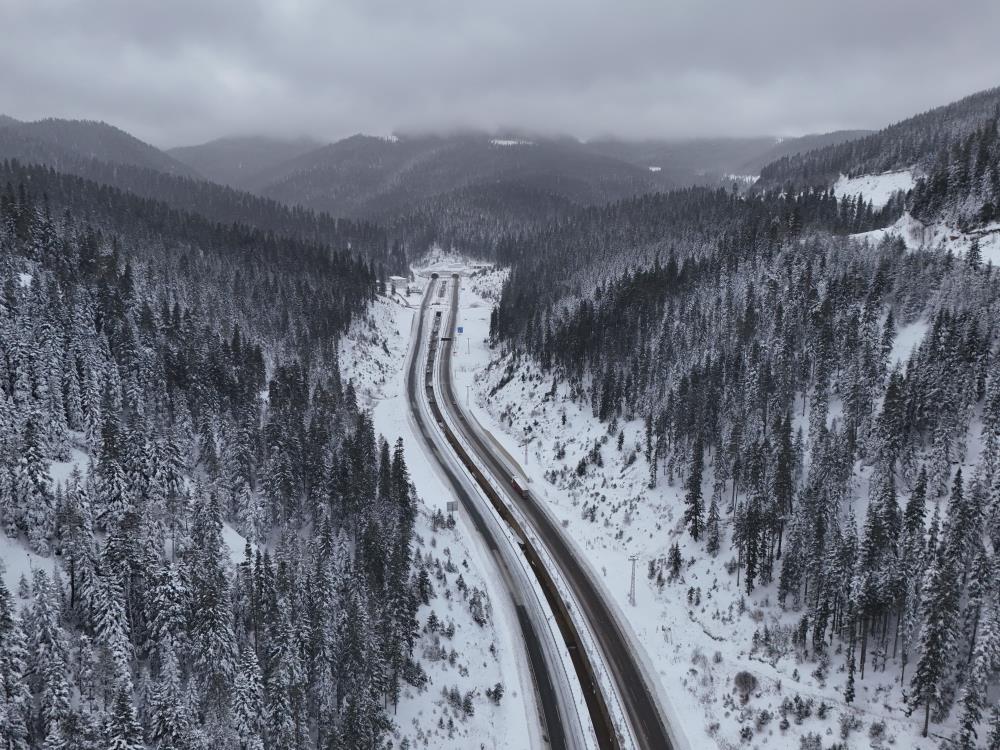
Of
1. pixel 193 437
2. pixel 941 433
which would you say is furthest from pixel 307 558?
pixel 941 433

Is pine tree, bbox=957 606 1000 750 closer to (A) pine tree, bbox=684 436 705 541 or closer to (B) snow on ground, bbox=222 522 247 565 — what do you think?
(A) pine tree, bbox=684 436 705 541

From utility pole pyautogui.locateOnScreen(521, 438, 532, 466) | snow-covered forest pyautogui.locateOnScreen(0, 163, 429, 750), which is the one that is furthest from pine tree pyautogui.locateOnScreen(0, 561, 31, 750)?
utility pole pyautogui.locateOnScreen(521, 438, 532, 466)

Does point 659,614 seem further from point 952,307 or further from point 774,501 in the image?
point 952,307

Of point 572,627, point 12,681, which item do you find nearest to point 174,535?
point 12,681

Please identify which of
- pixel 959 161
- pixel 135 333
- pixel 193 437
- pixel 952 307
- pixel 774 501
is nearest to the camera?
pixel 774 501

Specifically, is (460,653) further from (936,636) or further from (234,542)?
(936,636)

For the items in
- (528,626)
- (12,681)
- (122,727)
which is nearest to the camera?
(122,727)
